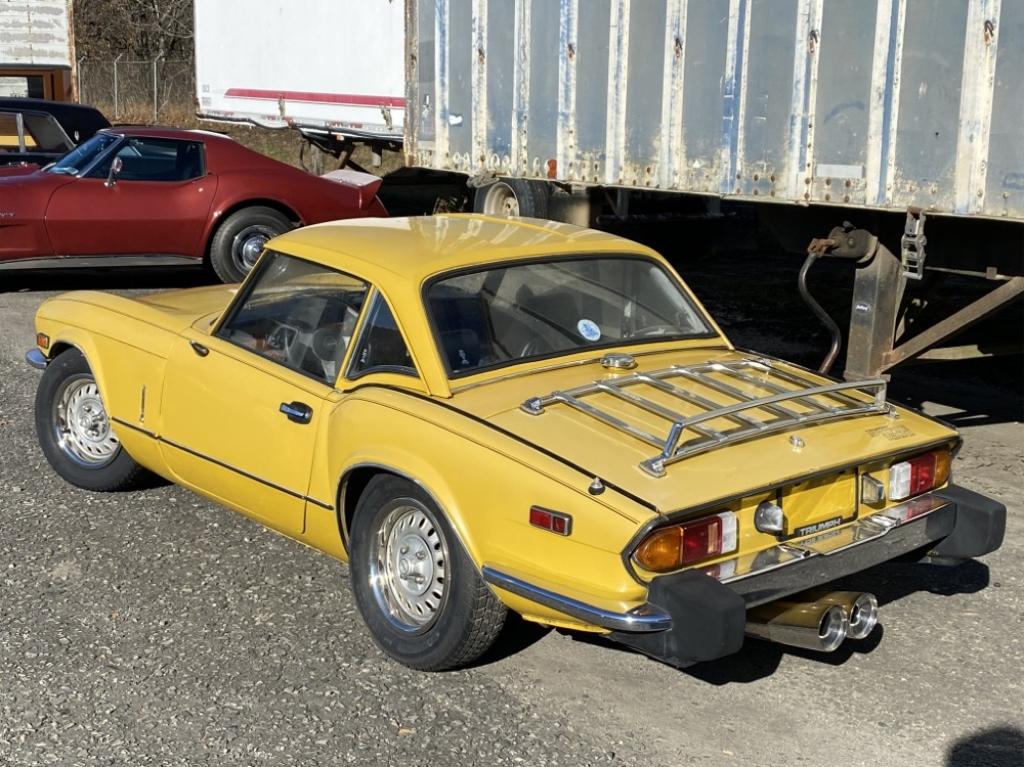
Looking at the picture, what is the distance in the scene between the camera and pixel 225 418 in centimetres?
496

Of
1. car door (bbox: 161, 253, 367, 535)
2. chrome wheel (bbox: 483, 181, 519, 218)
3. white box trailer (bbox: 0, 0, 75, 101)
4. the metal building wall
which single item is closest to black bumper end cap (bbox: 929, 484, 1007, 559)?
car door (bbox: 161, 253, 367, 535)

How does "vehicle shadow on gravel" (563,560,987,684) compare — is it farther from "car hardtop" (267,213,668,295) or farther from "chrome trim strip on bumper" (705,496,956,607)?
"car hardtop" (267,213,668,295)

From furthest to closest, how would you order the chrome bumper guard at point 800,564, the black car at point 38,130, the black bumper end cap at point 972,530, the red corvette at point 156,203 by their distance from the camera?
the black car at point 38,130 < the red corvette at point 156,203 < the black bumper end cap at point 972,530 < the chrome bumper guard at point 800,564

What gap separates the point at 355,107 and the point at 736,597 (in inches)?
492

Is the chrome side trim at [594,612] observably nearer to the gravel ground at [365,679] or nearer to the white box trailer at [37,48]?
the gravel ground at [365,679]

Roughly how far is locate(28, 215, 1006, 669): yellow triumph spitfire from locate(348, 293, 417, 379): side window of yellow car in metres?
0.01

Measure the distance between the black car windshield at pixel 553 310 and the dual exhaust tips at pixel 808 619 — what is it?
127 cm

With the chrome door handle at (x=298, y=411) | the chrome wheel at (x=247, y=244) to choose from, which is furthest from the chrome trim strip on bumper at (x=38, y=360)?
the chrome wheel at (x=247, y=244)

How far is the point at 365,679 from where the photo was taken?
425 centimetres

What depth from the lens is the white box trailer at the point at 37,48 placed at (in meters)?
25.7

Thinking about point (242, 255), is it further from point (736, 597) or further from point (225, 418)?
point (736, 597)

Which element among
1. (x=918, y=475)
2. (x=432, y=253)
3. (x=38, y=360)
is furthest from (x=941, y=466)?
(x=38, y=360)

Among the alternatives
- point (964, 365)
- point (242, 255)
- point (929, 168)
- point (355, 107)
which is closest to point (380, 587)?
point (929, 168)

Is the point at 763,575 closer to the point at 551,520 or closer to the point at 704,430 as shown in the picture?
the point at 704,430
